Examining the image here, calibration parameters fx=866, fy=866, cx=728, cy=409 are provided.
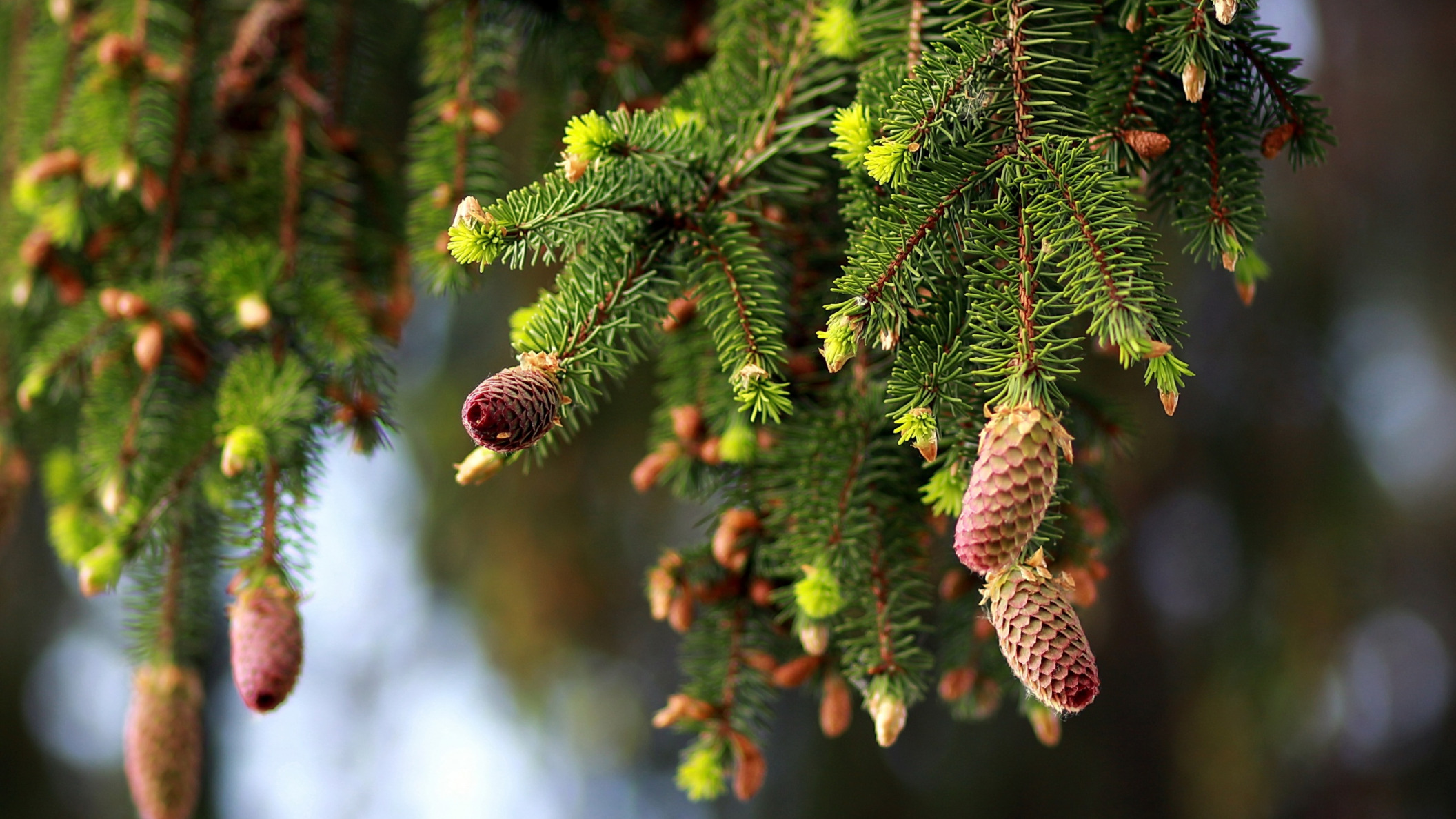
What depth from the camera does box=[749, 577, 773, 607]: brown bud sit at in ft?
2.10

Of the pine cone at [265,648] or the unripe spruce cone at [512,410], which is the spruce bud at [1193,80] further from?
the pine cone at [265,648]

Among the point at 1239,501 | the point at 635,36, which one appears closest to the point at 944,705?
the point at 1239,501

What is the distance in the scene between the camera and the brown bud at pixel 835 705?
604 mm

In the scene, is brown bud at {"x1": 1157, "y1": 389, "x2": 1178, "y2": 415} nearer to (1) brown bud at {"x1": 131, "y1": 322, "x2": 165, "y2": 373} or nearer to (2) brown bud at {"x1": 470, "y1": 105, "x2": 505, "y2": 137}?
(2) brown bud at {"x1": 470, "y1": 105, "x2": 505, "y2": 137}

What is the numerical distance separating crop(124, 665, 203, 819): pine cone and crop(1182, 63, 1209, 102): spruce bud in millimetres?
852

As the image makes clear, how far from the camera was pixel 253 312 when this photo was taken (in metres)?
0.67

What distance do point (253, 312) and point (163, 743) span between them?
0.37 m

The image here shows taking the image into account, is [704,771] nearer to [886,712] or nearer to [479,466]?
[886,712]

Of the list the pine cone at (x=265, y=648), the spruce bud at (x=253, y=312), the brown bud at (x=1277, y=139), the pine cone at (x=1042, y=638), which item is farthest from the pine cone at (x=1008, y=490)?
the spruce bud at (x=253, y=312)

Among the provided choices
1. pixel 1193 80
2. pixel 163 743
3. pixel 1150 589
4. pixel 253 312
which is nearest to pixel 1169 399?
pixel 1193 80

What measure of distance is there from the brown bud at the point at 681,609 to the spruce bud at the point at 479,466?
0.19 meters

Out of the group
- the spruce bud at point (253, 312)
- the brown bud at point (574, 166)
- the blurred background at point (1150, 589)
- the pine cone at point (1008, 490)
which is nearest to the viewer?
the pine cone at point (1008, 490)

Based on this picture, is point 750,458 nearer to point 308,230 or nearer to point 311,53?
point 308,230

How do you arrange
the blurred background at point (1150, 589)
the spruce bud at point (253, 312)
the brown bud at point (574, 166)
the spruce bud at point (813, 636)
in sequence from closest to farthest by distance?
1. the brown bud at point (574, 166)
2. the spruce bud at point (813, 636)
3. the spruce bud at point (253, 312)
4. the blurred background at point (1150, 589)
